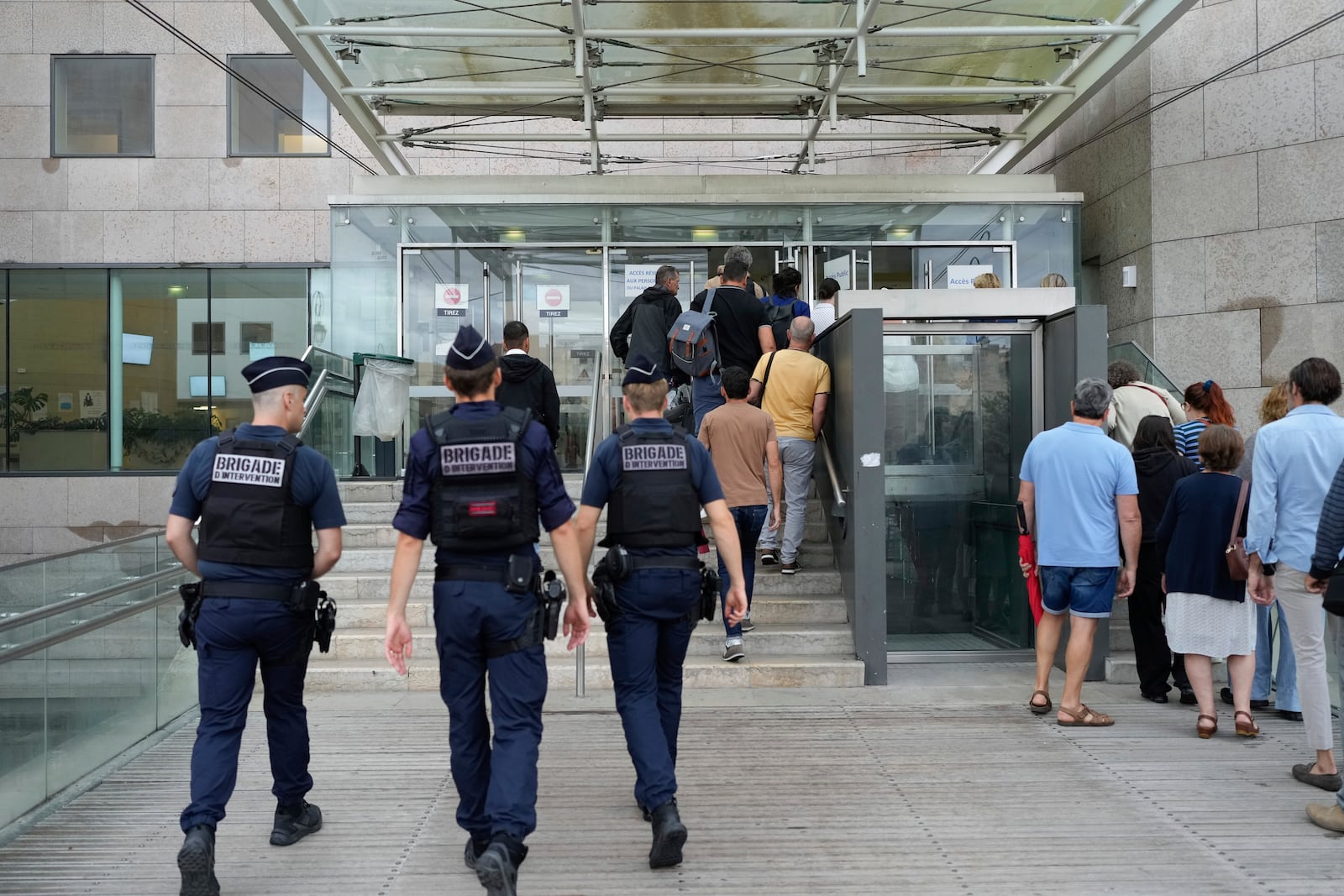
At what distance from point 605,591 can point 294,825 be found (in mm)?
1640

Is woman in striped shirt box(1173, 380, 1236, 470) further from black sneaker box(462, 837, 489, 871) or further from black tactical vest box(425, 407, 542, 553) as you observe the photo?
black sneaker box(462, 837, 489, 871)

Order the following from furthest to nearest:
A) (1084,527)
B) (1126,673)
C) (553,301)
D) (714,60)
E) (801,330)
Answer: (553,301) < (714,60) < (801,330) < (1126,673) < (1084,527)

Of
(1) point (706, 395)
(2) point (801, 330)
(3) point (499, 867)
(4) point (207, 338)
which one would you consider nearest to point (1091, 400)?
(2) point (801, 330)

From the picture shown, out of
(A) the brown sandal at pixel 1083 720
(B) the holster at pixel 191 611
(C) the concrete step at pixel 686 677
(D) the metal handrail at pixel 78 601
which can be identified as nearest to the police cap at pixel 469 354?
(B) the holster at pixel 191 611

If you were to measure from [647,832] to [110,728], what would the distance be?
3085mm

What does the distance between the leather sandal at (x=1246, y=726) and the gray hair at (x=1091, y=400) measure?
5.84ft

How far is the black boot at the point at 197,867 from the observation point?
13.0ft

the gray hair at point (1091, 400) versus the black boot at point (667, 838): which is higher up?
the gray hair at point (1091, 400)

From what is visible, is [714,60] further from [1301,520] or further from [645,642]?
[645,642]

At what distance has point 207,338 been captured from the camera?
17.6 metres

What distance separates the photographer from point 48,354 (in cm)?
1747

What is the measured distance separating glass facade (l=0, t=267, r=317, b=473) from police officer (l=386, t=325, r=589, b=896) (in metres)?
14.3

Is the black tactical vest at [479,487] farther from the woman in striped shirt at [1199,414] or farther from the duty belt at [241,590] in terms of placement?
the woman in striped shirt at [1199,414]

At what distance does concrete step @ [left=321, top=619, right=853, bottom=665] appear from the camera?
7.67m
